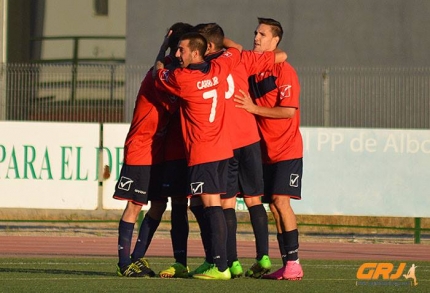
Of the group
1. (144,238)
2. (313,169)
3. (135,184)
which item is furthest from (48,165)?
(135,184)

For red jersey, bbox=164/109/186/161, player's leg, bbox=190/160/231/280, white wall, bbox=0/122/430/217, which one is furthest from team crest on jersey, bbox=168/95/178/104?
white wall, bbox=0/122/430/217

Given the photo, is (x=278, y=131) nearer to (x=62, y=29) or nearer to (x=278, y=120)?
(x=278, y=120)

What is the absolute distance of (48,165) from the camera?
19.6 m

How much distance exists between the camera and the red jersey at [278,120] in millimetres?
11578

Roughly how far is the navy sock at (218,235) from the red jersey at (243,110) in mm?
875

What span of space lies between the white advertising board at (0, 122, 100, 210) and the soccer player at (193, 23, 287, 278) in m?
8.22

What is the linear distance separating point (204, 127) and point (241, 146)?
2.43 ft

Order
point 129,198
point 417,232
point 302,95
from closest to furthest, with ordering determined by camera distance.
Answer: point 129,198
point 417,232
point 302,95

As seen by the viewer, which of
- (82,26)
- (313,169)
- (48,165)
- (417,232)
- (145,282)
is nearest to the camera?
(145,282)

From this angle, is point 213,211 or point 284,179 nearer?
point 213,211

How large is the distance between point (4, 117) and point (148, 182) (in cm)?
1617


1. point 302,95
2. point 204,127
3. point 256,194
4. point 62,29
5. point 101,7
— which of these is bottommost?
point 256,194

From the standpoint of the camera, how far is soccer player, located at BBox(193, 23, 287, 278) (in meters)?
11.3

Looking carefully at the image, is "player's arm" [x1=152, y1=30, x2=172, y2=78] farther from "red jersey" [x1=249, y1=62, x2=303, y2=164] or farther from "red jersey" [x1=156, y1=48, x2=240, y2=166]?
"red jersey" [x1=249, y1=62, x2=303, y2=164]
